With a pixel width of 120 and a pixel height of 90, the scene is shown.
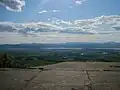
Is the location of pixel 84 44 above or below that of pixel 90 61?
above

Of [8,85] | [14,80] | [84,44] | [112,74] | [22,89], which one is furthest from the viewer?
[84,44]

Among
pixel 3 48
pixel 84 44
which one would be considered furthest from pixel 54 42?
pixel 3 48

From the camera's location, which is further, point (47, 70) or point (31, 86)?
point (47, 70)

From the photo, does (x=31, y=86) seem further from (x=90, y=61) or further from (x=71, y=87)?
(x=90, y=61)

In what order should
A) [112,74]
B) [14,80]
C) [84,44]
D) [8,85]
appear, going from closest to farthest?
[8,85] < [14,80] < [112,74] < [84,44]

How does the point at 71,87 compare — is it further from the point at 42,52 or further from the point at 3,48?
the point at 3,48

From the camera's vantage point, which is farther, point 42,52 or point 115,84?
point 42,52

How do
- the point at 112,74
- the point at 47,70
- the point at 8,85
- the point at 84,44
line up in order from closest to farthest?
the point at 8,85 → the point at 112,74 → the point at 47,70 → the point at 84,44

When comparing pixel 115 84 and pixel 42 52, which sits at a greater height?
pixel 42 52

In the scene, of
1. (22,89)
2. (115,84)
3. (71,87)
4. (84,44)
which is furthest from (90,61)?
(22,89)
